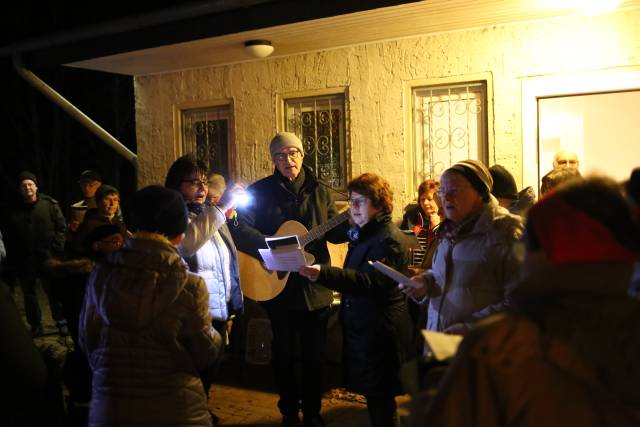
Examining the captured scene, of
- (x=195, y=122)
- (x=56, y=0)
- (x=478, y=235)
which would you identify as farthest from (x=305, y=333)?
(x=56, y=0)

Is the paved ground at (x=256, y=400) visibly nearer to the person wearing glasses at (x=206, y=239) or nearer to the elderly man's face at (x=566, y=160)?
the person wearing glasses at (x=206, y=239)

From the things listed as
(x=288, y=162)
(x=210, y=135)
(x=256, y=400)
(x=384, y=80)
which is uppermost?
(x=384, y=80)

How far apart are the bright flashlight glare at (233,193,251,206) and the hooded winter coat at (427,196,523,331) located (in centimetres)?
195

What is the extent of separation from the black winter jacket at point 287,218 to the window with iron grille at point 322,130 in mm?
2087

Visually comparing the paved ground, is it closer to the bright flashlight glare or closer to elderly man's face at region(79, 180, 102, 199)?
the bright flashlight glare

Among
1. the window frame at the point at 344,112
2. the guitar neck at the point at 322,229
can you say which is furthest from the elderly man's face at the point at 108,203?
the window frame at the point at 344,112

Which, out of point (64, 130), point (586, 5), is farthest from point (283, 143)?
point (64, 130)

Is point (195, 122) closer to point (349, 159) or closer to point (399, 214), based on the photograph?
point (349, 159)

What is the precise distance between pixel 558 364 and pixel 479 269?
1.70 metres

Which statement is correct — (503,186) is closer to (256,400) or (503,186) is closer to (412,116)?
(412,116)

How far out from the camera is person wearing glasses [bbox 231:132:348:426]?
4.86m

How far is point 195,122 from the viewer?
324 inches

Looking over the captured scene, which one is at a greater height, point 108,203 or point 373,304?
point 108,203

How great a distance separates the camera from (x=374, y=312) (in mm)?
4105
